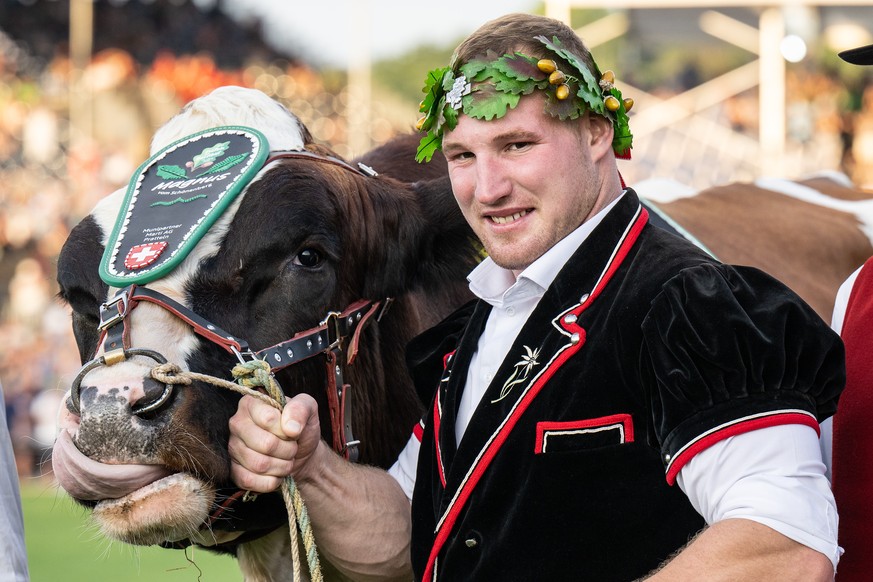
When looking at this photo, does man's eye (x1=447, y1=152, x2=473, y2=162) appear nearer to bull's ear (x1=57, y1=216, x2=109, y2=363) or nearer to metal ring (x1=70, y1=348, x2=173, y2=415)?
metal ring (x1=70, y1=348, x2=173, y2=415)

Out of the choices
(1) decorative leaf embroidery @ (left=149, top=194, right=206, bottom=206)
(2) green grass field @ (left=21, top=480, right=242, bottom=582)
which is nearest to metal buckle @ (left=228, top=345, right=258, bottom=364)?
(1) decorative leaf embroidery @ (left=149, top=194, right=206, bottom=206)

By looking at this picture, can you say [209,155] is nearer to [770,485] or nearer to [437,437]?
[437,437]

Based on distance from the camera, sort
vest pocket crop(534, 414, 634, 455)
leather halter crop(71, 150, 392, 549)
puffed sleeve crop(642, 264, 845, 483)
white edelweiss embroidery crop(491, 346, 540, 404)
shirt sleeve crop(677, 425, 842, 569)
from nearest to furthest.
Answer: shirt sleeve crop(677, 425, 842, 569) → puffed sleeve crop(642, 264, 845, 483) → vest pocket crop(534, 414, 634, 455) → white edelweiss embroidery crop(491, 346, 540, 404) → leather halter crop(71, 150, 392, 549)

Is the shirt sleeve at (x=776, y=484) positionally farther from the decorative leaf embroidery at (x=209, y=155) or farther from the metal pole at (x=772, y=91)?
the metal pole at (x=772, y=91)

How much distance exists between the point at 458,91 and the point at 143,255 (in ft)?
2.86

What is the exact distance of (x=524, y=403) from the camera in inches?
88.7

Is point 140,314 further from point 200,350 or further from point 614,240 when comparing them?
point 614,240

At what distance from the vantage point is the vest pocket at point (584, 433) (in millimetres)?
2148

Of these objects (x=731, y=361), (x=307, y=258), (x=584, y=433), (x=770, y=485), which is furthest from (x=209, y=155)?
(x=770, y=485)

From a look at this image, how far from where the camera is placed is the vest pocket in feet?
7.05

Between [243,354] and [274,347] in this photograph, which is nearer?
[243,354]

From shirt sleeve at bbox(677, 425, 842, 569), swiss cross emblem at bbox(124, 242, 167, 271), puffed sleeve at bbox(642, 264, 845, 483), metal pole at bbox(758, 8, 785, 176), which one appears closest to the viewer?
shirt sleeve at bbox(677, 425, 842, 569)

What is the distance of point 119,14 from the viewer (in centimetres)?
2289

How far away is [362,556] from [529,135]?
3.72 ft
